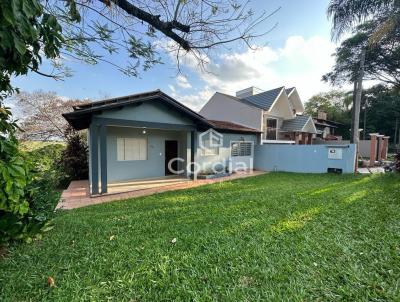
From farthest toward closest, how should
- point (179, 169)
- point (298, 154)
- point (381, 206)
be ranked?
point (298, 154)
point (179, 169)
point (381, 206)

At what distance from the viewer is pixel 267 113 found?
698 inches

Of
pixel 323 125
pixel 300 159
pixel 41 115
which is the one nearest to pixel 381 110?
pixel 323 125

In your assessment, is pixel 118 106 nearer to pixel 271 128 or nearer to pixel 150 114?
pixel 150 114

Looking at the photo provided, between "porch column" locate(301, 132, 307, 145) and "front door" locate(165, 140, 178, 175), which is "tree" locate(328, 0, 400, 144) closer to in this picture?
"porch column" locate(301, 132, 307, 145)

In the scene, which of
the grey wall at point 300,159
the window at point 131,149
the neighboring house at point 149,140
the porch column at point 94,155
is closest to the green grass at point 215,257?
the porch column at point 94,155

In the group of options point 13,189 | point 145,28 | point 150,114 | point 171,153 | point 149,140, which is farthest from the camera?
point 171,153

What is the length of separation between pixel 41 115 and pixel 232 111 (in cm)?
1504

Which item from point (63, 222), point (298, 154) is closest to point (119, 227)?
point (63, 222)

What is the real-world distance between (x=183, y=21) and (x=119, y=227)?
4584 mm

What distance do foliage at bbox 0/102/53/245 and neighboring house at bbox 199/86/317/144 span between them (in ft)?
50.8

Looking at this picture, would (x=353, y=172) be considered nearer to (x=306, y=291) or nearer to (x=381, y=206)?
(x=381, y=206)

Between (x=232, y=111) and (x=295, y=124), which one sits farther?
(x=295, y=124)

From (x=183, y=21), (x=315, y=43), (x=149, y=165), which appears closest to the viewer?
(x=183, y=21)

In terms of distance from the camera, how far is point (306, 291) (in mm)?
2566
